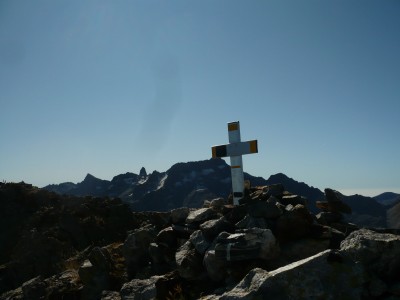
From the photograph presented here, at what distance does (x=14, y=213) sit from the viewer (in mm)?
29047

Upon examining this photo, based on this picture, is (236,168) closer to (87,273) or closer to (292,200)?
(292,200)

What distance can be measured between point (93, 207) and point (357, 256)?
23232 millimetres

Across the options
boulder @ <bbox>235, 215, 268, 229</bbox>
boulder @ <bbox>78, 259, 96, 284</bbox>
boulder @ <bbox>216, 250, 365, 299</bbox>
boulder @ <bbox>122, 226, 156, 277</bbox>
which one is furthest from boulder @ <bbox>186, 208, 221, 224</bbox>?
boulder @ <bbox>216, 250, 365, 299</bbox>

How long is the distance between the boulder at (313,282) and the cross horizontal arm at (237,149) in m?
5.86

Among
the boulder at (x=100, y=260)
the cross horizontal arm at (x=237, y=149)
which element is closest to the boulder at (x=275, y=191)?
the cross horizontal arm at (x=237, y=149)

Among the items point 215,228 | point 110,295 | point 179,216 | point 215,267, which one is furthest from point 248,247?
point 179,216

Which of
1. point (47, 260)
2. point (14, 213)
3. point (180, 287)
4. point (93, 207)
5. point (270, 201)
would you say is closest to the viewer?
point (180, 287)

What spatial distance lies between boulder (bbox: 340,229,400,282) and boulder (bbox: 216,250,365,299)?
44 centimetres

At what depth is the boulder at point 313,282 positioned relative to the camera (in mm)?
5273

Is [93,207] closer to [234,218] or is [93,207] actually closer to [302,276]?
[234,218]

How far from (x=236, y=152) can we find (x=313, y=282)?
6.49 metres

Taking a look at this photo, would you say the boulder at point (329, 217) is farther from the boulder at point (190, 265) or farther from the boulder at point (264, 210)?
the boulder at point (190, 265)

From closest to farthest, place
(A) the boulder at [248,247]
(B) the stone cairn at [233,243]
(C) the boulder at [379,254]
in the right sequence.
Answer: (C) the boulder at [379,254] → (A) the boulder at [248,247] → (B) the stone cairn at [233,243]

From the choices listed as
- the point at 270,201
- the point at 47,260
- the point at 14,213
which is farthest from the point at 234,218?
the point at 14,213
